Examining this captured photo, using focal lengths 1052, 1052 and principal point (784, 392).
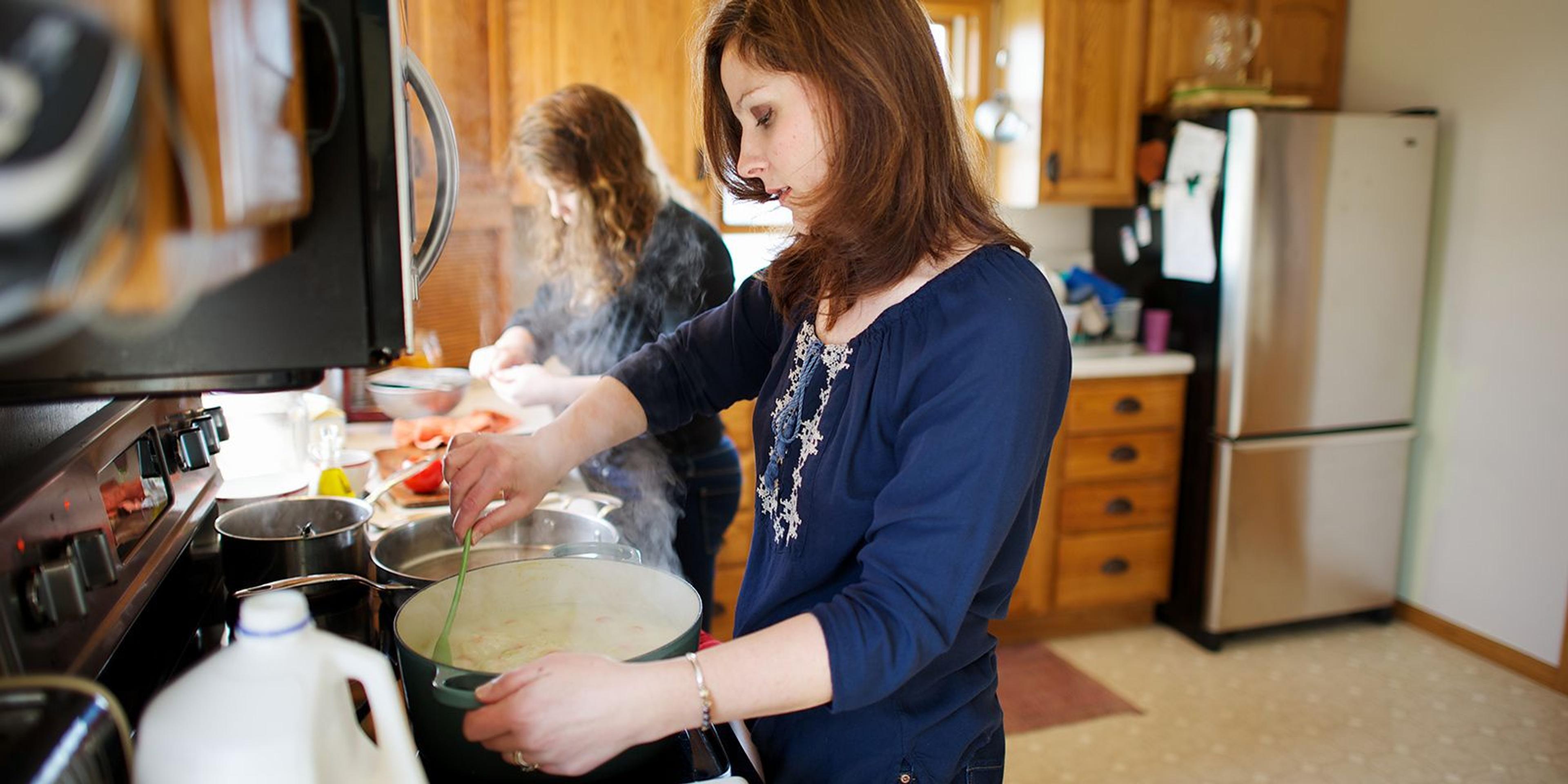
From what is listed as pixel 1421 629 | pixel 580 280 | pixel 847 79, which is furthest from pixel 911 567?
pixel 1421 629

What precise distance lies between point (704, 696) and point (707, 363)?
66cm

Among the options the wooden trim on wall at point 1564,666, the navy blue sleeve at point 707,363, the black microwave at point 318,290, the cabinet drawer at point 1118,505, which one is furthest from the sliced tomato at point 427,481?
the wooden trim on wall at point 1564,666

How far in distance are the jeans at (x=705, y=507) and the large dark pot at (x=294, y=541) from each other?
1.02 metres

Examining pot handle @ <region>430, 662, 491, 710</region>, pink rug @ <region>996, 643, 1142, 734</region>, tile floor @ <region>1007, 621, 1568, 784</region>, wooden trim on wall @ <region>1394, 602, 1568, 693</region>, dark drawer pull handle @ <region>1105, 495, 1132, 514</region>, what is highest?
pot handle @ <region>430, 662, 491, 710</region>

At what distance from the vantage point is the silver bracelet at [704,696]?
76cm

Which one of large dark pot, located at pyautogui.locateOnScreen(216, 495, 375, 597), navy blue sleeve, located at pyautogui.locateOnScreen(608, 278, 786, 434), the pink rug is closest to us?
large dark pot, located at pyautogui.locateOnScreen(216, 495, 375, 597)

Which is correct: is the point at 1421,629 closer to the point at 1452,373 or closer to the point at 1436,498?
the point at 1436,498

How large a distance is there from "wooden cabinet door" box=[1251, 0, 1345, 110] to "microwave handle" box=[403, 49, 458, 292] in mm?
3279

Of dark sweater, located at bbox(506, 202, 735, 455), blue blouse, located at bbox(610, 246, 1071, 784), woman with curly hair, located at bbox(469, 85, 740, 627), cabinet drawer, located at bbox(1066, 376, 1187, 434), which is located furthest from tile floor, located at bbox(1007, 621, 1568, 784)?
blue blouse, located at bbox(610, 246, 1071, 784)

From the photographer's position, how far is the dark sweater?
2119mm

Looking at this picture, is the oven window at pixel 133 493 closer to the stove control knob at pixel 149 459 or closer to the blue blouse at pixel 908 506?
the stove control knob at pixel 149 459

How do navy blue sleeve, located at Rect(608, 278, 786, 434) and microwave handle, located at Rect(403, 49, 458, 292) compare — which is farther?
navy blue sleeve, located at Rect(608, 278, 786, 434)

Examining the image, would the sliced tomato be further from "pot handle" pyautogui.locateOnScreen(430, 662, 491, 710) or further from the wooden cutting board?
"pot handle" pyautogui.locateOnScreen(430, 662, 491, 710)

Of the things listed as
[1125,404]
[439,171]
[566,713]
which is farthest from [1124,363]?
[566,713]
